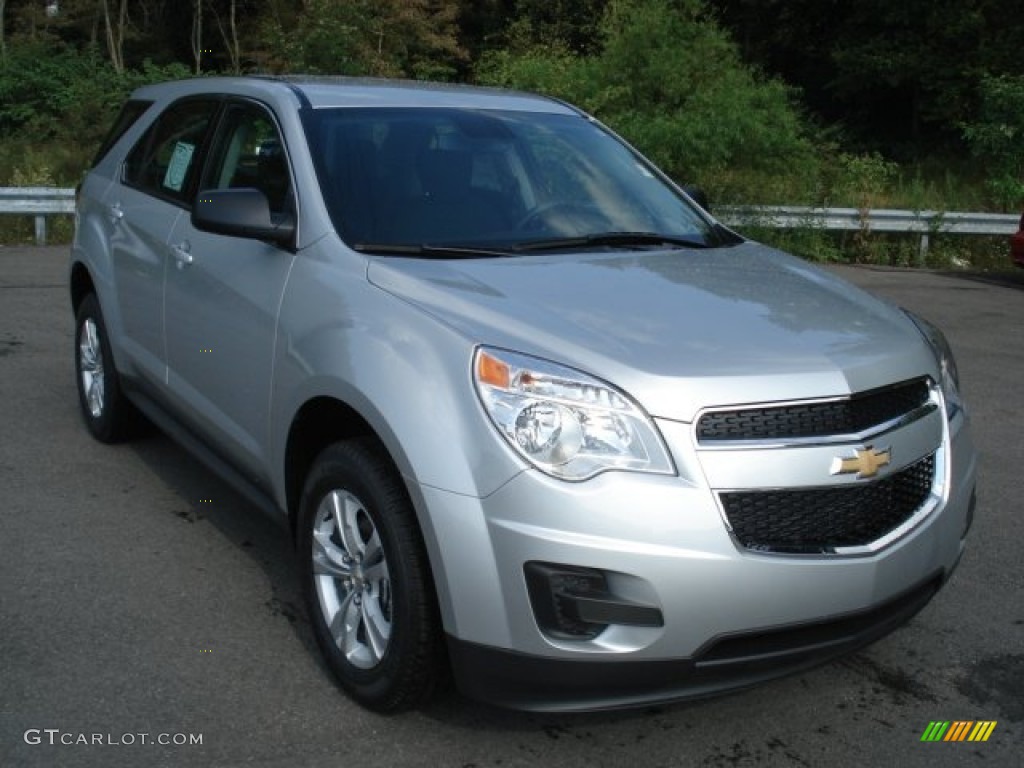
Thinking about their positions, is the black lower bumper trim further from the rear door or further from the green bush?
the green bush

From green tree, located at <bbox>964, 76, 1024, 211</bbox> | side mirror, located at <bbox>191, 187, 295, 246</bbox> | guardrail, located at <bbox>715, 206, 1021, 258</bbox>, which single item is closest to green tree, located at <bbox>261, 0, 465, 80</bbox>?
guardrail, located at <bbox>715, 206, 1021, 258</bbox>

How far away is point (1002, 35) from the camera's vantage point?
27.7 meters

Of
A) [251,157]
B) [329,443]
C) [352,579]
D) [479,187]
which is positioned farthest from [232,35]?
[352,579]

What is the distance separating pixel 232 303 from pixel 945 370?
7.69 feet

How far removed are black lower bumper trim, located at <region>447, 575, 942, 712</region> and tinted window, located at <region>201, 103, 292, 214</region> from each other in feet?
6.04

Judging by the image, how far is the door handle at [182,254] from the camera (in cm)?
461

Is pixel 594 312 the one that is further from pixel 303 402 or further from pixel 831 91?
pixel 831 91

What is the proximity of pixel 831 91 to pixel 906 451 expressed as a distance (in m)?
32.4

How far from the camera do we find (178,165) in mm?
5172

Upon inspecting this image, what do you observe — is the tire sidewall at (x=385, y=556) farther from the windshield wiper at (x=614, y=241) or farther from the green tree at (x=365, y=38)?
the green tree at (x=365, y=38)

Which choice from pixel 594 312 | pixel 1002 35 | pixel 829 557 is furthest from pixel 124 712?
pixel 1002 35

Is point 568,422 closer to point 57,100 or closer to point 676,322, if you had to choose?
point 676,322

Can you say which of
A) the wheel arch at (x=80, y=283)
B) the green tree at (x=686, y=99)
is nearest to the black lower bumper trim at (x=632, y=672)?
the wheel arch at (x=80, y=283)

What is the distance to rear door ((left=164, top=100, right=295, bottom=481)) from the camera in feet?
13.1
